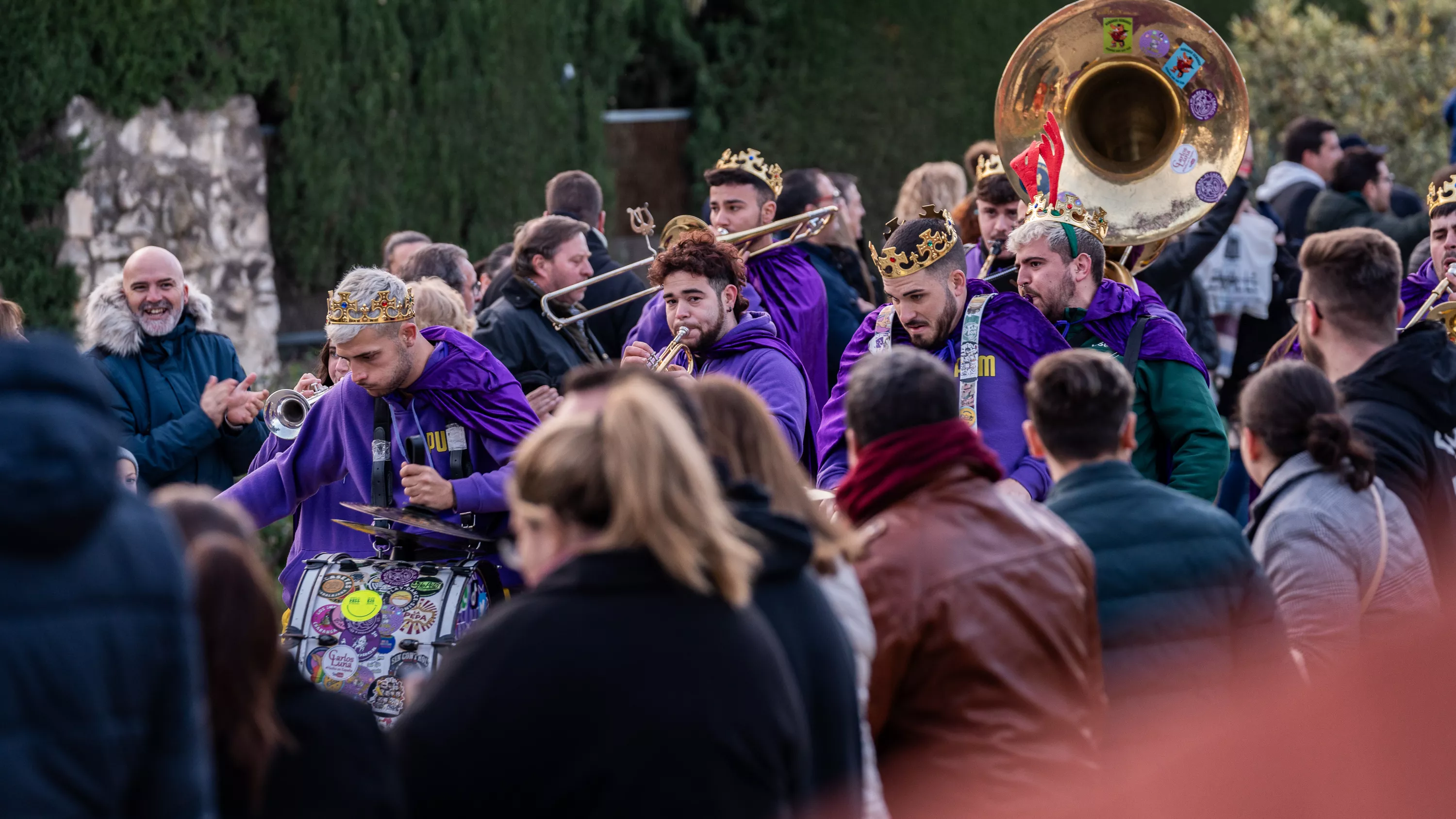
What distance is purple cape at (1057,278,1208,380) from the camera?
5316mm

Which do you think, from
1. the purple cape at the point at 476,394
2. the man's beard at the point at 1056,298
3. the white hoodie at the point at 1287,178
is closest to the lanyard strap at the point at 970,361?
the man's beard at the point at 1056,298

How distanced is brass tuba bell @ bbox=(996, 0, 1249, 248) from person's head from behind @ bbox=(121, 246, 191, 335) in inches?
131

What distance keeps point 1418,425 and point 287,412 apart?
11.4 ft

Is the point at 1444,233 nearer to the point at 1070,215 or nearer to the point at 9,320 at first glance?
the point at 1070,215

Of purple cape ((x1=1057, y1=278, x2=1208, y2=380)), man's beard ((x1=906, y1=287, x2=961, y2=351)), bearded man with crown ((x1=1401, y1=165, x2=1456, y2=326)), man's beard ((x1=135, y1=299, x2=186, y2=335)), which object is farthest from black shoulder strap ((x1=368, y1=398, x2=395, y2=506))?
bearded man with crown ((x1=1401, y1=165, x2=1456, y2=326))

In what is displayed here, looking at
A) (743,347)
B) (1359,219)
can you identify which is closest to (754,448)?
(743,347)

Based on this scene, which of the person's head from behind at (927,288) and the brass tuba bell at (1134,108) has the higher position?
the brass tuba bell at (1134,108)

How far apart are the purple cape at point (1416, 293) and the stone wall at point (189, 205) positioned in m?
6.42

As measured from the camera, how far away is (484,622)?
2.66 metres

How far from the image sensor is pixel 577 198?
798 cm

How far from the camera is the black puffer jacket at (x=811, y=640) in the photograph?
283cm

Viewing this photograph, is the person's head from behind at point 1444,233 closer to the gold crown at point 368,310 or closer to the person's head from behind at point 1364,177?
the person's head from behind at point 1364,177

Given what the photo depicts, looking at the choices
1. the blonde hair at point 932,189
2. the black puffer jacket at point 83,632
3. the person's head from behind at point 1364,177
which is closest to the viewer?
the black puffer jacket at point 83,632

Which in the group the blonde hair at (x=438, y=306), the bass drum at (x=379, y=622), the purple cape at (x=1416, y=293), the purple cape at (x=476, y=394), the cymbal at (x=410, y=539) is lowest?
the bass drum at (x=379, y=622)
